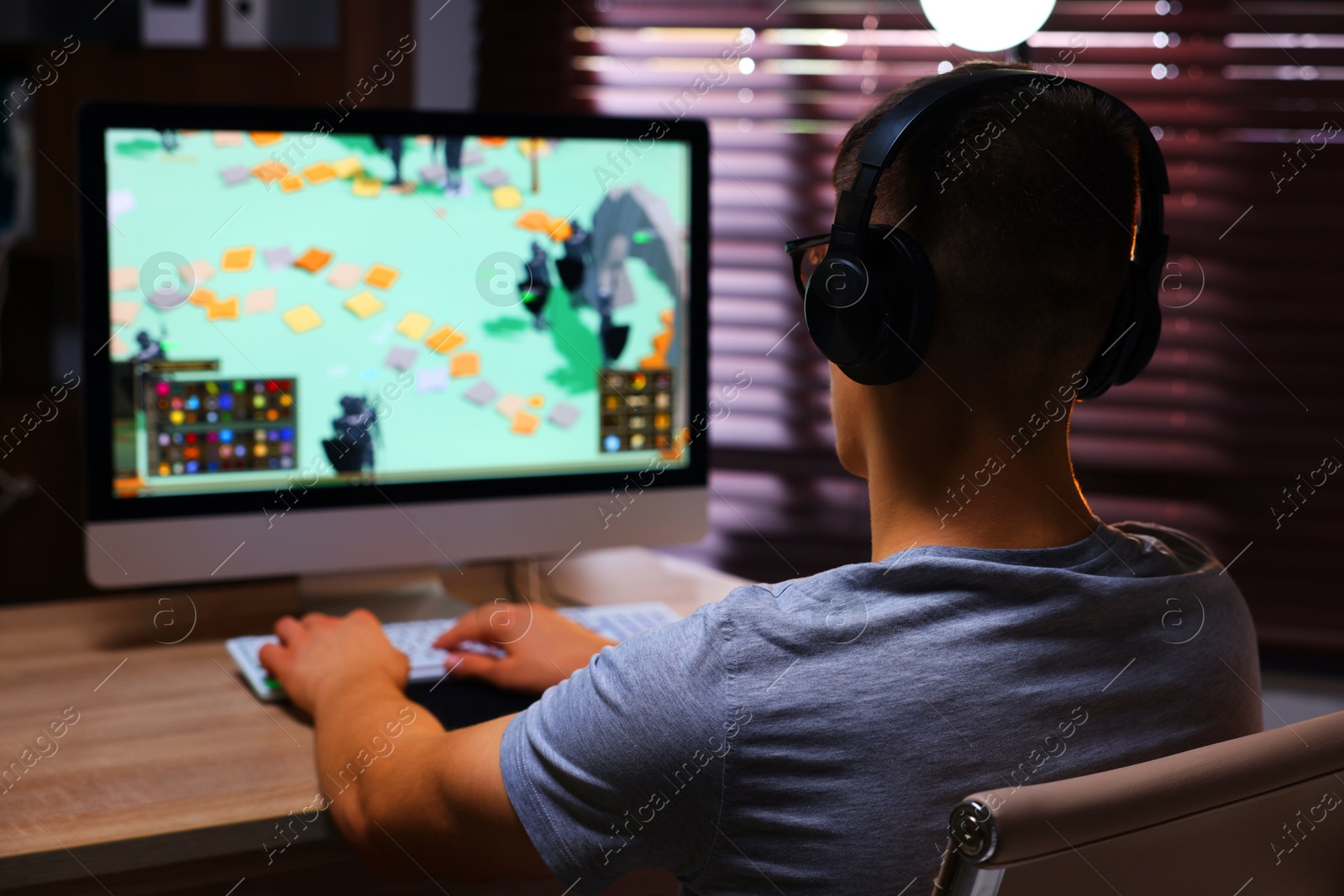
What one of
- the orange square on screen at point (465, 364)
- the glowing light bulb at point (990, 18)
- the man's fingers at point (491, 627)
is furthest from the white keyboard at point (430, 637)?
the glowing light bulb at point (990, 18)

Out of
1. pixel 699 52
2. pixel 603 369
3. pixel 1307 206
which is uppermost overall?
pixel 699 52

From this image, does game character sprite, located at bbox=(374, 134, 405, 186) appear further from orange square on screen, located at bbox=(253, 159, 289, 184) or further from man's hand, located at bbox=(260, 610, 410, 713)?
man's hand, located at bbox=(260, 610, 410, 713)

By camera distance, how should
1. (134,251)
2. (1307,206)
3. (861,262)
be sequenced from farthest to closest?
(1307,206), (134,251), (861,262)

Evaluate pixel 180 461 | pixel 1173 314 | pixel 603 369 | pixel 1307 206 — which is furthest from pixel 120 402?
pixel 1307 206

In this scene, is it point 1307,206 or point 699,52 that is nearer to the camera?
point 1307,206

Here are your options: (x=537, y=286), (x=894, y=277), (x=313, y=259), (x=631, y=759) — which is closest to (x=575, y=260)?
(x=537, y=286)

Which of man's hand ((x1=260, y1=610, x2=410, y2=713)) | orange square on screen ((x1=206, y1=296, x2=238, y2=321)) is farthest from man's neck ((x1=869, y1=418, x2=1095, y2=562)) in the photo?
orange square on screen ((x1=206, y1=296, x2=238, y2=321))

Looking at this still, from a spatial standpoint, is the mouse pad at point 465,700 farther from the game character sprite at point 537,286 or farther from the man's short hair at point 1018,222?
the man's short hair at point 1018,222

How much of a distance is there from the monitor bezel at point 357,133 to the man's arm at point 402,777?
0.22 metres

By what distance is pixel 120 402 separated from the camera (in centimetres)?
113

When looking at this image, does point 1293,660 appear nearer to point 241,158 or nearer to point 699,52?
point 699,52

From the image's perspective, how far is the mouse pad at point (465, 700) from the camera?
1.00 meters

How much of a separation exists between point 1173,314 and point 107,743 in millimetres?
1665

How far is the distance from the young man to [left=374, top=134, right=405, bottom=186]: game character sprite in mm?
594
